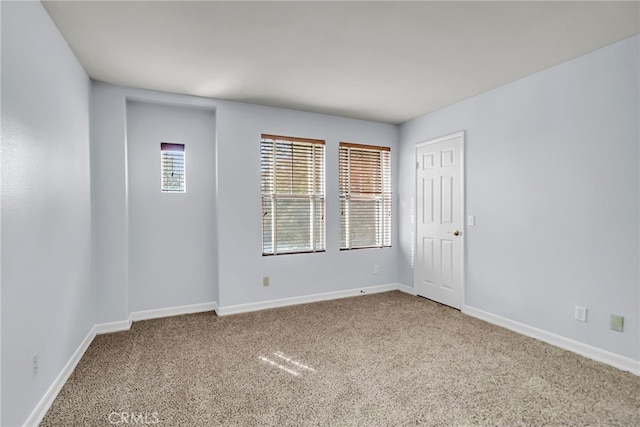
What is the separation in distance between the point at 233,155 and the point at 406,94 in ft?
7.01

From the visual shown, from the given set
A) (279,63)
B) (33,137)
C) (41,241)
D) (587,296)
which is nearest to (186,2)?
(279,63)

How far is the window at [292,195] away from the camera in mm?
4156

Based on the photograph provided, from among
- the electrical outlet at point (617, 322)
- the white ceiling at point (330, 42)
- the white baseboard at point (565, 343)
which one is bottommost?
→ the white baseboard at point (565, 343)

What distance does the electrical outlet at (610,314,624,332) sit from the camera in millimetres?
2527

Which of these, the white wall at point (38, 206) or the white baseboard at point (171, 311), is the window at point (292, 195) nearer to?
the white baseboard at point (171, 311)

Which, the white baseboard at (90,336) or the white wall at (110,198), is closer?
the white baseboard at (90,336)

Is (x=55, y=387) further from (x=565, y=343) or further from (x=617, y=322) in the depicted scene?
(x=617, y=322)

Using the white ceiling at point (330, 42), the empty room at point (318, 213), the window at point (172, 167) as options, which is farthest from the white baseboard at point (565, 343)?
the window at point (172, 167)

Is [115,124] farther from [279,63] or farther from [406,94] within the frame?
[406,94]

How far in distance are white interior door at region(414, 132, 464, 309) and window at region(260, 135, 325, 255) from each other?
1.40m
